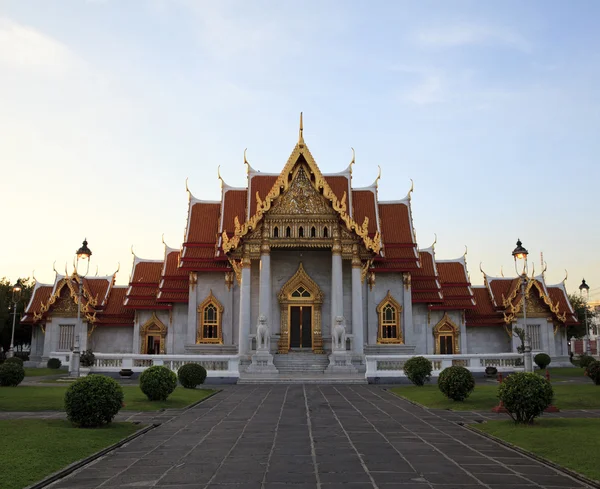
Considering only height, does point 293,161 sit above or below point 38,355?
above

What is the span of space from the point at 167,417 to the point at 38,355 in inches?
1114

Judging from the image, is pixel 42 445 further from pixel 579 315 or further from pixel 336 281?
pixel 579 315

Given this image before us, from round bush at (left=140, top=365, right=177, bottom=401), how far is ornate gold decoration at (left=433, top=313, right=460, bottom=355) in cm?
2242

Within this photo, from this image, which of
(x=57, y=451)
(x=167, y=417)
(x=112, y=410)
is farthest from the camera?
(x=167, y=417)

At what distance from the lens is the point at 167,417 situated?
15711mm

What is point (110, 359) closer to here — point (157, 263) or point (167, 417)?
point (157, 263)

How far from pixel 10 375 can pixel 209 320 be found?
13518 mm

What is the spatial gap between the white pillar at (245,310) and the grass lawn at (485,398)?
1057 cm

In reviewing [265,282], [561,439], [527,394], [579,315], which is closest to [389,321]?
[265,282]

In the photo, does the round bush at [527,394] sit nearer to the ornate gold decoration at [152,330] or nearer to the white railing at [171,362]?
the white railing at [171,362]

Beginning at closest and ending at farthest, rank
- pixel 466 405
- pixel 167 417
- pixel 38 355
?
1. pixel 167 417
2. pixel 466 405
3. pixel 38 355

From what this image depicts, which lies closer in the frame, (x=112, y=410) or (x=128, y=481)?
(x=128, y=481)

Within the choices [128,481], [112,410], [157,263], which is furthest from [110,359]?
[128,481]

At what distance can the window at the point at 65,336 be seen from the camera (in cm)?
3934
